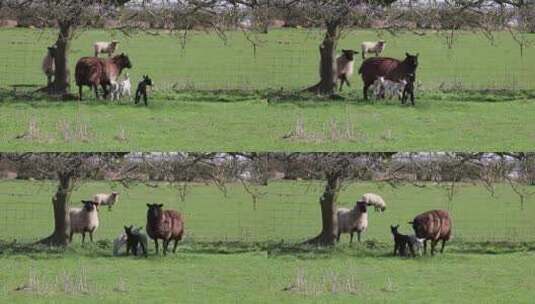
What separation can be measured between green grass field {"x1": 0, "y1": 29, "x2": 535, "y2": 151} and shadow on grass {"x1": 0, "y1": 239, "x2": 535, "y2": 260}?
158 centimetres

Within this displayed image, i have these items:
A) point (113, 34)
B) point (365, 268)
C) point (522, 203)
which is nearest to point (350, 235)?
point (365, 268)

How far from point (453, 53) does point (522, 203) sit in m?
2.44

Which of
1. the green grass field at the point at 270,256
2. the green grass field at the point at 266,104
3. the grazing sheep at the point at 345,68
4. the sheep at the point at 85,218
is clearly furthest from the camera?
the sheep at the point at 85,218

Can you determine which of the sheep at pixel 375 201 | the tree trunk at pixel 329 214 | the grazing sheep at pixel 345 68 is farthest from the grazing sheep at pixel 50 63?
the sheep at pixel 375 201

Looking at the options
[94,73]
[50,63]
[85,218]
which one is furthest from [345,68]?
[85,218]

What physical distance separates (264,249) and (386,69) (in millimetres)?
2941

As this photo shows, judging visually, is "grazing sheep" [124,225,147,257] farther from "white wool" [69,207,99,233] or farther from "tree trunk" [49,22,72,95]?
"tree trunk" [49,22,72,95]

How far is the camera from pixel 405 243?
2180cm

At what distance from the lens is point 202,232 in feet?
72.5

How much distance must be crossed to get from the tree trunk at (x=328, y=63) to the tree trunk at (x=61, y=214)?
366 cm

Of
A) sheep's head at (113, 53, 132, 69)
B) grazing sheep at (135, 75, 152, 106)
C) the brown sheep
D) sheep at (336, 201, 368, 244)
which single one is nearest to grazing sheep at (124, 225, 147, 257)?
grazing sheep at (135, 75, 152, 106)

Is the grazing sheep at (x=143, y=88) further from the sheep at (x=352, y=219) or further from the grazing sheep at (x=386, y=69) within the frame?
the sheep at (x=352, y=219)

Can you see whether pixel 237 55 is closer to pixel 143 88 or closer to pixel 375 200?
pixel 143 88

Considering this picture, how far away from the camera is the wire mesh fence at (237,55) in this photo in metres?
21.6
